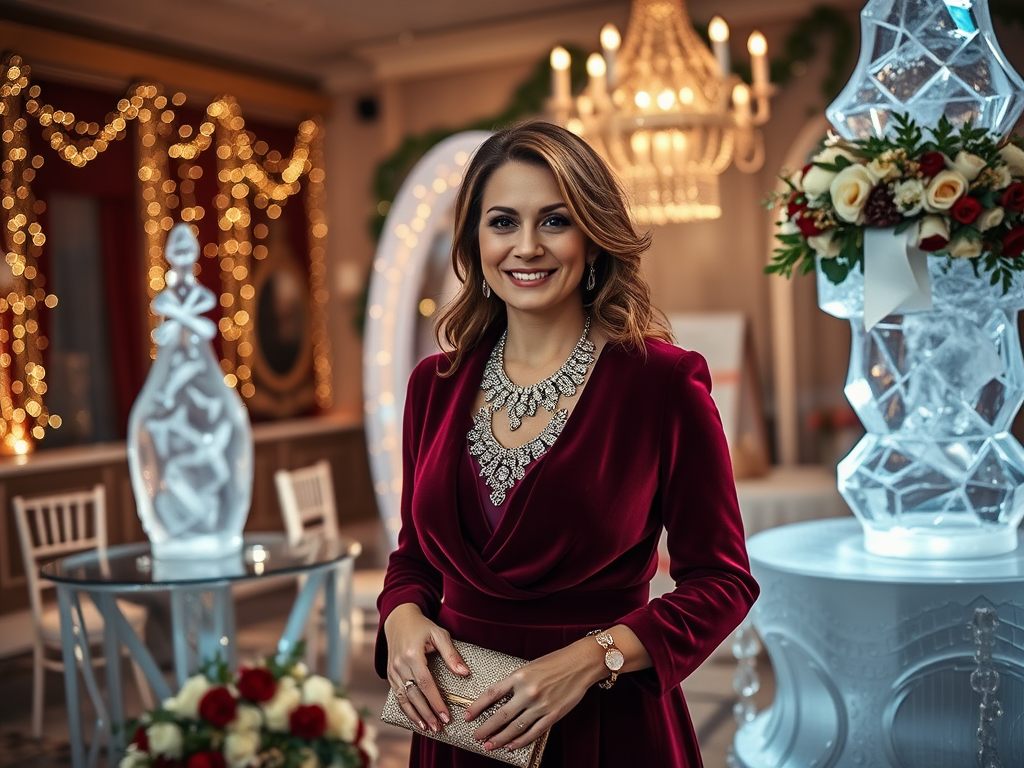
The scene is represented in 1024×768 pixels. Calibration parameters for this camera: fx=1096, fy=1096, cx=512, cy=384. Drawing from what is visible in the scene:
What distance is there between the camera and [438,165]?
5359mm

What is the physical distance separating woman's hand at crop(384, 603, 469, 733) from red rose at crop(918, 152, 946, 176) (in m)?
1.16

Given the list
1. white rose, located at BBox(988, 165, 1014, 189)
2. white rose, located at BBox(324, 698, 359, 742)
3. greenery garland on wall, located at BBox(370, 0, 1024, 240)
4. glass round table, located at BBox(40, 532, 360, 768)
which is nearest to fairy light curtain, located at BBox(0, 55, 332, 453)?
greenery garland on wall, located at BBox(370, 0, 1024, 240)

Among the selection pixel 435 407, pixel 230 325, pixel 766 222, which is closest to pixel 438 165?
pixel 766 222

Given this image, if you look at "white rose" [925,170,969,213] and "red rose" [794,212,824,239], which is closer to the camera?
"white rose" [925,170,969,213]

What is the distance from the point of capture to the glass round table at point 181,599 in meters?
3.27

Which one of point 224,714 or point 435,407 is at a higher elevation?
point 435,407

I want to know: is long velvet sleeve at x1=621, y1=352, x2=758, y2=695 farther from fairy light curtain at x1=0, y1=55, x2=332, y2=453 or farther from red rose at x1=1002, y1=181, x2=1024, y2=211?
fairy light curtain at x1=0, y1=55, x2=332, y2=453

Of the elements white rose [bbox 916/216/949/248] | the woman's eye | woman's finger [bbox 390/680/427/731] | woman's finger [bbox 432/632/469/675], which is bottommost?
woman's finger [bbox 390/680/427/731]

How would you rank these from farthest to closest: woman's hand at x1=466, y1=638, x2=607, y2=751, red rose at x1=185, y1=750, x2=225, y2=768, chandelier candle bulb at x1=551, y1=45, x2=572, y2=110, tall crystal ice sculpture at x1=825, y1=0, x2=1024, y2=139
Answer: chandelier candle bulb at x1=551, y1=45, x2=572, y2=110 → tall crystal ice sculpture at x1=825, y1=0, x2=1024, y2=139 → red rose at x1=185, y1=750, x2=225, y2=768 → woman's hand at x1=466, y1=638, x2=607, y2=751

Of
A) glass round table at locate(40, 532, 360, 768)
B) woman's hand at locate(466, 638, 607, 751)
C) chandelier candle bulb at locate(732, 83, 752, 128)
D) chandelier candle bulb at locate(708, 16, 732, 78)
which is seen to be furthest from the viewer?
chandelier candle bulb at locate(732, 83, 752, 128)

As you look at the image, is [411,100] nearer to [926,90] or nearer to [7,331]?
[7,331]

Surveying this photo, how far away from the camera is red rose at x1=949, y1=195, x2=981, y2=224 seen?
1.87m

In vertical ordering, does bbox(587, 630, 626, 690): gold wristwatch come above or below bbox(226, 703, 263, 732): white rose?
above

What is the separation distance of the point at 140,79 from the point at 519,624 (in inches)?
263
